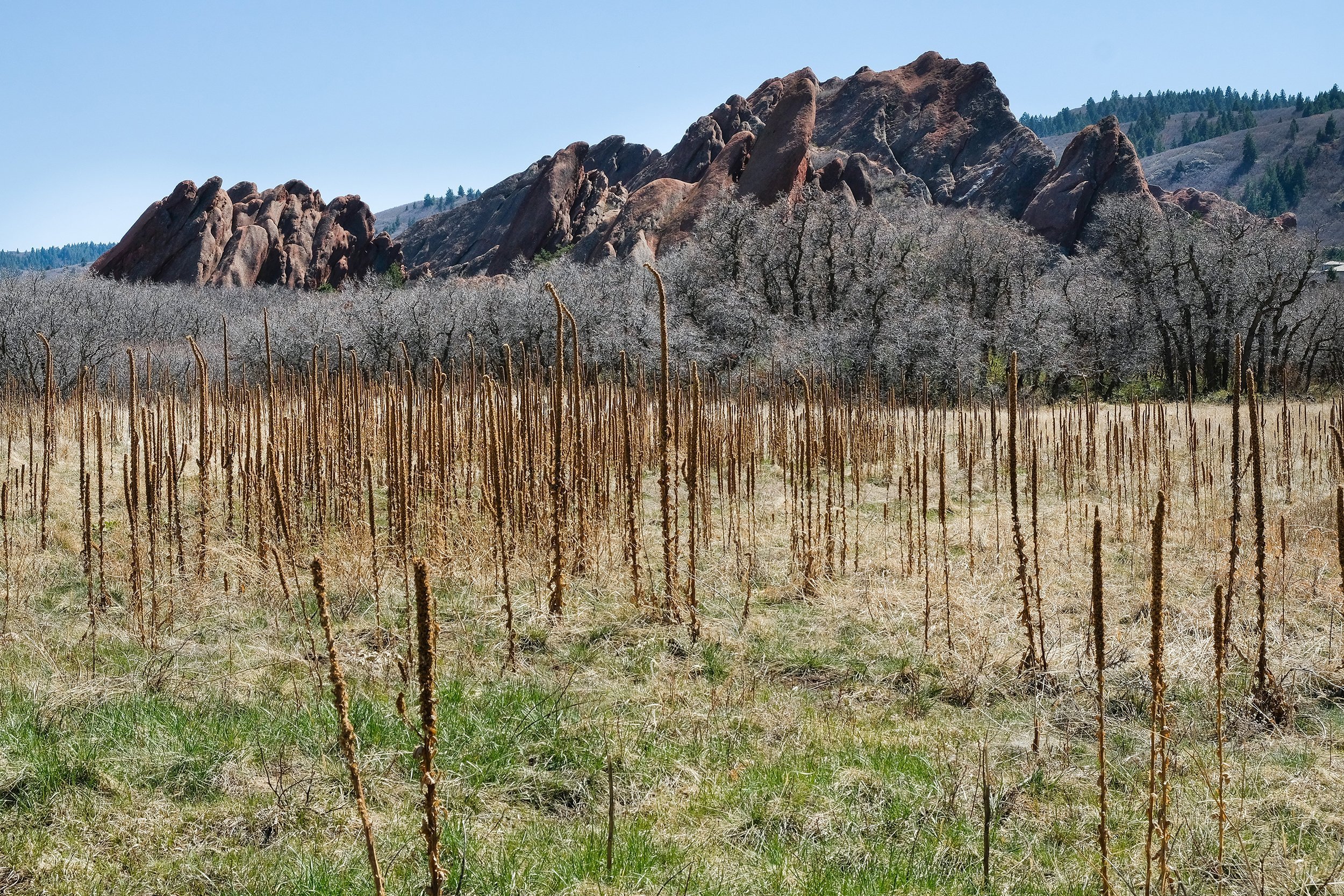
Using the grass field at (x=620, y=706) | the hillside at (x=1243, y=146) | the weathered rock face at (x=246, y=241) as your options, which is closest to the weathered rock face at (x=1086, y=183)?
the hillside at (x=1243, y=146)

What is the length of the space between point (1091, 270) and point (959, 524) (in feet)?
127

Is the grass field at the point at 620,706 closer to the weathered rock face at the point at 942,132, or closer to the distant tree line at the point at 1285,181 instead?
the weathered rock face at the point at 942,132

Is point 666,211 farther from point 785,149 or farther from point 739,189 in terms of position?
point 785,149

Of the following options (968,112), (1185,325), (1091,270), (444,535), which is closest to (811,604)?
(444,535)

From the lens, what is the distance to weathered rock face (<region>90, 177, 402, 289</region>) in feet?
227

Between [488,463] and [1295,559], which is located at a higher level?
[488,463]

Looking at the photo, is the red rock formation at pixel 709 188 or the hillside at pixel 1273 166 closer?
the red rock formation at pixel 709 188

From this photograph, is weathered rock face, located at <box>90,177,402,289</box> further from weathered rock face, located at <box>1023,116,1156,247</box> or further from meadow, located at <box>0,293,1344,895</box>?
meadow, located at <box>0,293,1344,895</box>

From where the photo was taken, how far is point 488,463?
6660 millimetres

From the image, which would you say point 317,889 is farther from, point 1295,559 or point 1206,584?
point 1295,559

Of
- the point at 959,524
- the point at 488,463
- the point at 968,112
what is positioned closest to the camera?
the point at 488,463

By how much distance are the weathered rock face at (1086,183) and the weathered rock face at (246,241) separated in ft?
196

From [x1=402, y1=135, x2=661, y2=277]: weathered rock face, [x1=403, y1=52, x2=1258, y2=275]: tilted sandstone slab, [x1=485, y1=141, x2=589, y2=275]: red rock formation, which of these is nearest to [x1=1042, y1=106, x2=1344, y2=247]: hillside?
[x1=403, y1=52, x2=1258, y2=275]: tilted sandstone slab

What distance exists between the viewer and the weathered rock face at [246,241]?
69062 mm
